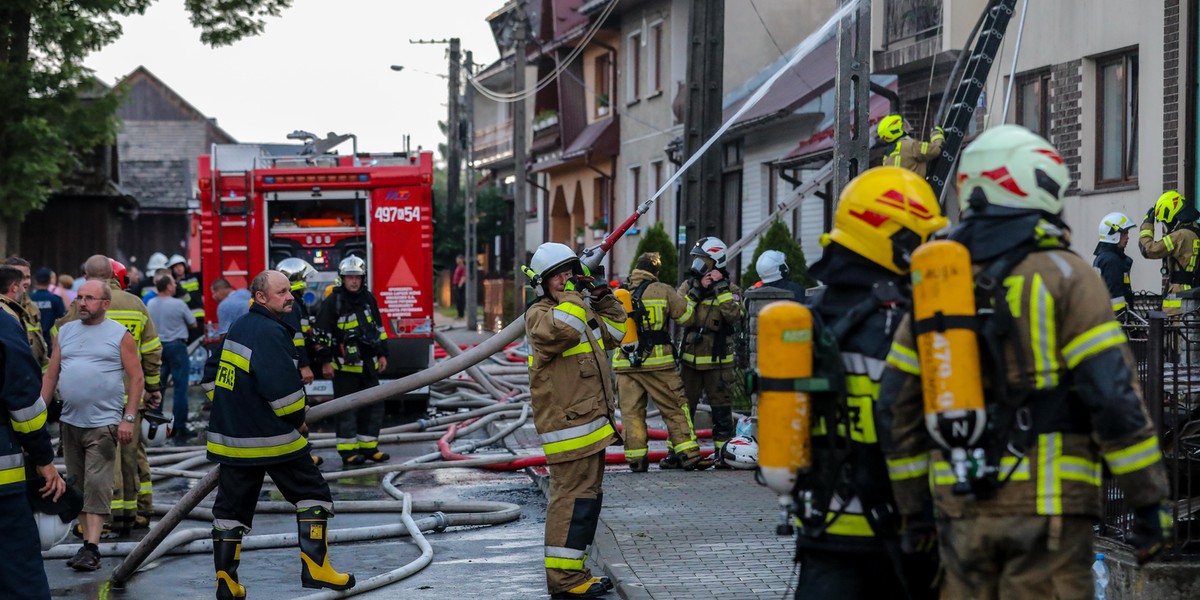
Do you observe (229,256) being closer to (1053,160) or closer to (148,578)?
(148,578)

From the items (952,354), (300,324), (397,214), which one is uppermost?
(397,214)

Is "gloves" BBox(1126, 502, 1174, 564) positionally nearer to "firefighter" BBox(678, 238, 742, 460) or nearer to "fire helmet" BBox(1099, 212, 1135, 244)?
"firefighter" BBox(678, 238, 742, 460)

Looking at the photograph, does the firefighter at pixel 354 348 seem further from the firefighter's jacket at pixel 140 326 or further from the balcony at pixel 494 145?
the balcony at pixel 494 145

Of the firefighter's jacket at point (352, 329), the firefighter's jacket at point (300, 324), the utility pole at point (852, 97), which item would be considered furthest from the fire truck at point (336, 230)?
the utility pole at point (852, 97)

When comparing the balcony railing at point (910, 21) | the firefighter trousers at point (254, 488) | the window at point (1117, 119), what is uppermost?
the balcony railing at point (910, 21)

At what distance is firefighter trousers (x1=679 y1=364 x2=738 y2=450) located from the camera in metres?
11.9

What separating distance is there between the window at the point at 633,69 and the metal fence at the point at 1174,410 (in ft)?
83.8

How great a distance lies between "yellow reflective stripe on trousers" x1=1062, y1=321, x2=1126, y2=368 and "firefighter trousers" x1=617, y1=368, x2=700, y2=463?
771 centimetres

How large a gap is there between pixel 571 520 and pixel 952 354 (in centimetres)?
395

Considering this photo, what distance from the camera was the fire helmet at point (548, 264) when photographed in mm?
7664

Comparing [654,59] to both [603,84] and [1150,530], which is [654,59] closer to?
[603,84]

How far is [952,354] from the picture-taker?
375 centimetres

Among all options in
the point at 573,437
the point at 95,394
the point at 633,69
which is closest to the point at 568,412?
the point at 573,437

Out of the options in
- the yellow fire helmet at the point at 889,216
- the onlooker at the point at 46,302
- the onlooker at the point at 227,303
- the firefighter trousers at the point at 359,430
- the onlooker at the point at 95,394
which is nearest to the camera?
the yellow fire helmet at the point at 889,216
